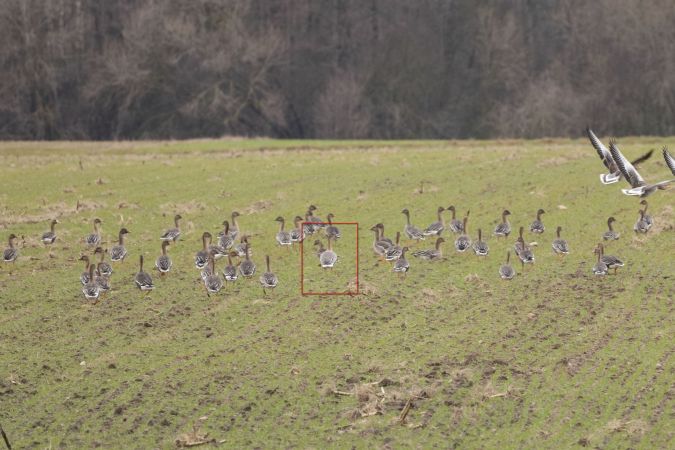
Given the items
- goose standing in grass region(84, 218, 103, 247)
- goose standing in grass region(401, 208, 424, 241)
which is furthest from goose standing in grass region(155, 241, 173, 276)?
goose standing in grass region(401, 208, 424, 241)

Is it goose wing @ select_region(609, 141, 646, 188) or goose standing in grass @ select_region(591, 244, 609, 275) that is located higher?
goose wing @ select_region(609, 141, 646, 188)

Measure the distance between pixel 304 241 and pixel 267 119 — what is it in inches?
2442

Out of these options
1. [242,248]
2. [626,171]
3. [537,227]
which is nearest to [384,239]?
[242,248]

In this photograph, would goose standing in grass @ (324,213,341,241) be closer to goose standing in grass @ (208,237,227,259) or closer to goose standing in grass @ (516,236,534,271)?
goose standing in grass @ (208,237,227,259)

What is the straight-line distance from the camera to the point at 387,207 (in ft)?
120

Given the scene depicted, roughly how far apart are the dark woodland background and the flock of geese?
56.6 metres

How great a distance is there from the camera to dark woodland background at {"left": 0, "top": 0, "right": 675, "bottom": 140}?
8800 centimetres

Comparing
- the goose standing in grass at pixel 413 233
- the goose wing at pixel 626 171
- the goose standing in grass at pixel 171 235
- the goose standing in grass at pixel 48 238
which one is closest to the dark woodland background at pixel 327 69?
the goose standing in grass at pixel 48 238

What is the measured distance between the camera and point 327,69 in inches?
4117

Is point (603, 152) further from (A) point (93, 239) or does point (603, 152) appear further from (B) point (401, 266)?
(A) point (93, 239)

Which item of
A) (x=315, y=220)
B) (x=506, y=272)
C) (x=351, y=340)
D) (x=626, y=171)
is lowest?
(x=351, y=340)

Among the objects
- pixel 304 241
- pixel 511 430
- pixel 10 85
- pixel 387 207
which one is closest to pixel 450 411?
pixel 511 430

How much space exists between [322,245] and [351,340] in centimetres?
793

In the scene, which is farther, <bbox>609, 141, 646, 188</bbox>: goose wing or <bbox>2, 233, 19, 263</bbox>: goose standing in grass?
<bbox>2, 233, 19, 263</bbox>: goose standing in grass
